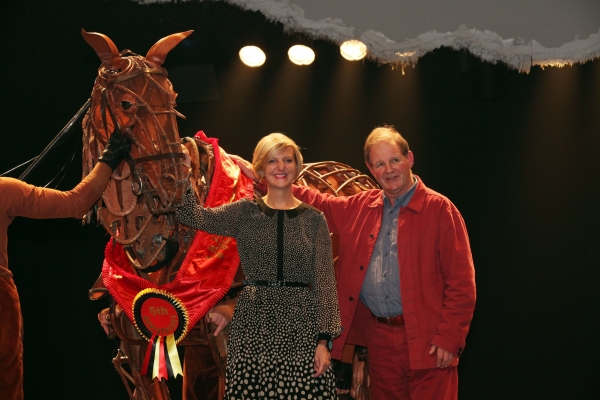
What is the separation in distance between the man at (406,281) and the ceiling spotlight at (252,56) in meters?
1.82

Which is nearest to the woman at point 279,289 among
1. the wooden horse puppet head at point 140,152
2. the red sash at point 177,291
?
the wooden horse puppet head at point 140,152

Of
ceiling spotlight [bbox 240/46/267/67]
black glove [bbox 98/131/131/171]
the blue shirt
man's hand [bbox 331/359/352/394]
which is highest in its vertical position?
ceiling spotlight [bbox 240/46/267/67]

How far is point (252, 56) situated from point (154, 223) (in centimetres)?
201

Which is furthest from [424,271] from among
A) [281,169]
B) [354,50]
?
[354,50]

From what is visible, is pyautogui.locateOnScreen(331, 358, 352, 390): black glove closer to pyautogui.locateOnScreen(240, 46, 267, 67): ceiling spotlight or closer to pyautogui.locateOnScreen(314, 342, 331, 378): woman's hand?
pyautogui.locateOnScreen(314, 342, 331, 378): woman's hand

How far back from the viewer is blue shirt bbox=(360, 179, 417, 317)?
8.22 feet

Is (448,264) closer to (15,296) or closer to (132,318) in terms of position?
(132,318)

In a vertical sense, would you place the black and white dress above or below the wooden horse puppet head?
below

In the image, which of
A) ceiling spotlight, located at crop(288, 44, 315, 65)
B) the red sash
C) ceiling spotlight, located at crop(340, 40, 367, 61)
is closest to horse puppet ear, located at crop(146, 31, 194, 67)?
the red sash

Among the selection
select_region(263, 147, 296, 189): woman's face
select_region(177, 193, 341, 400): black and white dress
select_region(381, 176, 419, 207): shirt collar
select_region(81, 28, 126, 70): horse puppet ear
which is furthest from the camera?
select_region(381, 176, 419, 207): shirt collar

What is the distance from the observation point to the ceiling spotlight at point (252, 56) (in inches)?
164

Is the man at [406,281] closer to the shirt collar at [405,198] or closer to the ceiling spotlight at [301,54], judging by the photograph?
the shirt collar at [405,198]

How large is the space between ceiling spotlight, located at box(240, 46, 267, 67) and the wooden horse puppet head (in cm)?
164

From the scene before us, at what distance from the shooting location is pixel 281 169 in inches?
85.0
